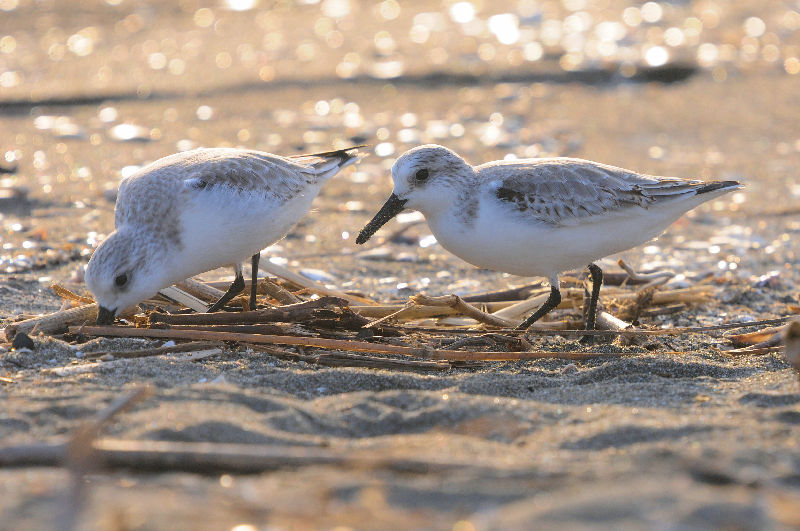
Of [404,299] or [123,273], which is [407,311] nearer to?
[404,299]

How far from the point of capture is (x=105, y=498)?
274cm

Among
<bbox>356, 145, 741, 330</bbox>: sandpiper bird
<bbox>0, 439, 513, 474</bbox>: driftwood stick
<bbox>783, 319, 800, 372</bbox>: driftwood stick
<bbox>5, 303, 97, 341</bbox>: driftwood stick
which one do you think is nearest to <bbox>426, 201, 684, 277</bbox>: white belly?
<bbox>356, 145, 741, 330</bbox>: sandpiper bird

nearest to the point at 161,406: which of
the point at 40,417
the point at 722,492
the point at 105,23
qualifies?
the point at 40,417

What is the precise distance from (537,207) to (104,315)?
2342 mm

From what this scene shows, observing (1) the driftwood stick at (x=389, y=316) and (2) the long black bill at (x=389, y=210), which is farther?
(2) the long black bill at (x=389, y=210)

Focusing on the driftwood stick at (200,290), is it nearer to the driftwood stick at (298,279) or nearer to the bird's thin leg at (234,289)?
the bird's thin leg at (234,289)

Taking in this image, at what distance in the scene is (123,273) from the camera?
482 centimetres

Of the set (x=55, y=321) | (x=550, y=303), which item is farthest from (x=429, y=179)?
(x=55, y=321)

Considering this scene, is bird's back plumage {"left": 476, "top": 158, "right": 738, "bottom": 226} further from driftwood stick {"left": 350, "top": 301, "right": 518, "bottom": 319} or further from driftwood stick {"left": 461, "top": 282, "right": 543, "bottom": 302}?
driftwood stick {"left": 461, "top": 282, "right": 543, "bottom": 302}

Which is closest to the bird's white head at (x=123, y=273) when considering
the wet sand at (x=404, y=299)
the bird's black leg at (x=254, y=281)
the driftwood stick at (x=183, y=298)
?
the wet sand at (x=404, y=299)

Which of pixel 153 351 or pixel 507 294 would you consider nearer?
pixel 153 351

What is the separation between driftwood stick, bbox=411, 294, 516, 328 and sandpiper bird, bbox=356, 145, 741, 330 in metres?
0.18

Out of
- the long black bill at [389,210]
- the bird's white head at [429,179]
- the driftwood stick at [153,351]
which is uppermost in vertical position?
the bird's white head at [429,179]

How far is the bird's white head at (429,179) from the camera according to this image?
537 cm
